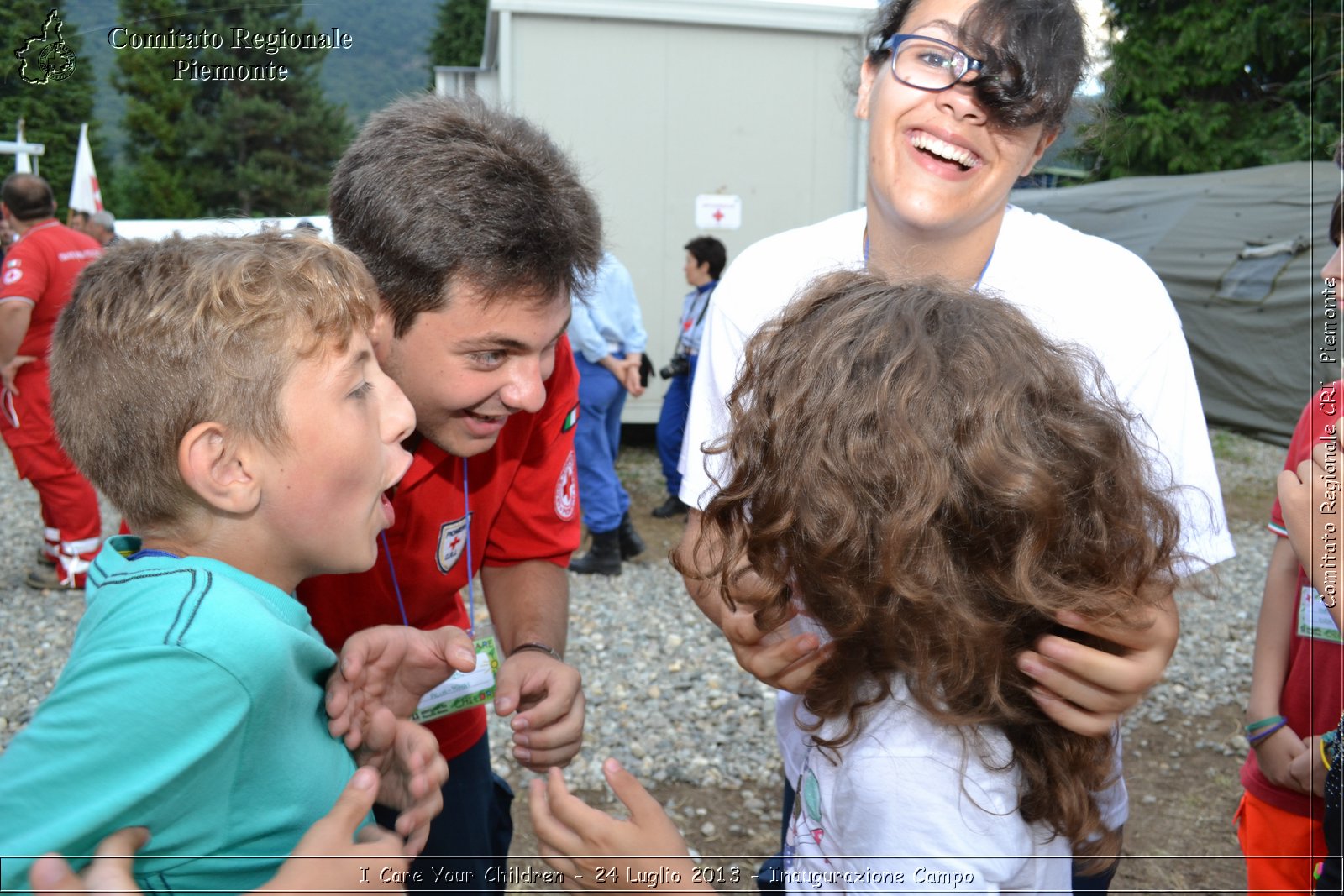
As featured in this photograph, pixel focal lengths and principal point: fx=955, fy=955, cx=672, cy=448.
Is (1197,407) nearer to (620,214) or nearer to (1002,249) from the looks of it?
(1002,249)

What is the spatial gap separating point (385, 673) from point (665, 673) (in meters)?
3.47

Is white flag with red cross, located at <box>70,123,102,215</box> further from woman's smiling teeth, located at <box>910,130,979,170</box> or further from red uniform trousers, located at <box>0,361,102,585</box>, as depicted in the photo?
woman's smiling teeth, located at <box>910,130,979,170</box>

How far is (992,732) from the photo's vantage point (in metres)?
1.28

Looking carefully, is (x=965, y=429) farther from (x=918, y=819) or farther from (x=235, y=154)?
(x=235, y=154)

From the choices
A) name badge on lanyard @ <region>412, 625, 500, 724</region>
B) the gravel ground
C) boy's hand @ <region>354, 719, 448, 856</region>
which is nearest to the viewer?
boy's hand @ <region>354, 719, 448, 856</region>

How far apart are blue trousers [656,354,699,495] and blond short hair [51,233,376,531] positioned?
Result: 596 cm

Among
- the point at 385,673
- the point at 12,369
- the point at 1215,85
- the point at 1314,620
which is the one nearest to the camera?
the point at 385,673

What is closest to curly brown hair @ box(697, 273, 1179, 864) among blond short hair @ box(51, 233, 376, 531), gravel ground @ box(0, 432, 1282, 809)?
blond short hair @ box(51, 233, 376, 531)

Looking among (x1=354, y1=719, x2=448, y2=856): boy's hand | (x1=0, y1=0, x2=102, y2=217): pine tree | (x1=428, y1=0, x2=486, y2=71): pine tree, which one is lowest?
(x1=354, y1=719, x2=448, y2=856): boy's hand

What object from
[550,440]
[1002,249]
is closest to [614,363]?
[550,440]

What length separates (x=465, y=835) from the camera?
2037mm

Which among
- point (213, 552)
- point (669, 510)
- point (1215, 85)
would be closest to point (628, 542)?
point (669, 510)

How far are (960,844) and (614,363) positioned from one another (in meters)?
5.30

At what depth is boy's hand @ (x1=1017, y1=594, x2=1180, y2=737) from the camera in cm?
124
